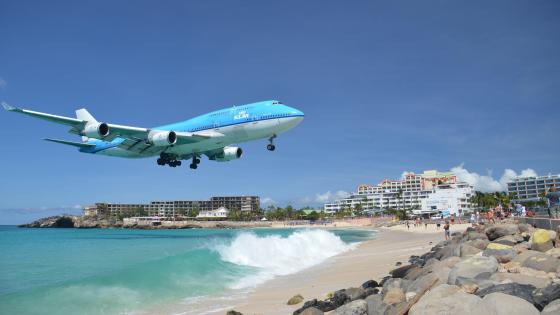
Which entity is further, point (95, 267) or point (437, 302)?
point (95, 267)

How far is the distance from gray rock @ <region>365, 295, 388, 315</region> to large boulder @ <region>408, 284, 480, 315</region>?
1625mm

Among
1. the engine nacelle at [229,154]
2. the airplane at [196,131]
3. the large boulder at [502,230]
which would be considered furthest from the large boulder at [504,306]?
the engine nacelle at [229,154]

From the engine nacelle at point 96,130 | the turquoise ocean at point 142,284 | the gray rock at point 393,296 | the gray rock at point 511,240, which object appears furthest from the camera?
the engine nacelle at point 96,130

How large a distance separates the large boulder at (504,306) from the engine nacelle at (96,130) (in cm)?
2951

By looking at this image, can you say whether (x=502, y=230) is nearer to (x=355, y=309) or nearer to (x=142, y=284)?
(x=355, y=309)

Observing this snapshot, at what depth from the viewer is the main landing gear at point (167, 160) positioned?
37.8 metres

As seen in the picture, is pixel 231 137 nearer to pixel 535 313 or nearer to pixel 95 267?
pixel 95 267

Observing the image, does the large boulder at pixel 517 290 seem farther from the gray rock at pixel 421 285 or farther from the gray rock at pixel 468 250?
the gray rock at pixel 468 250

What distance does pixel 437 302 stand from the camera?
7988 millimetres

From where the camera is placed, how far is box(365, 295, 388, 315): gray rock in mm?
9875

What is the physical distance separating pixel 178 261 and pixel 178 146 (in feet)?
33.6

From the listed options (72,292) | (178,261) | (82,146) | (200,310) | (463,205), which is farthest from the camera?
(463,205)

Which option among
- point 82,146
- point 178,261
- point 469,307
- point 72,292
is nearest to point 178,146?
point 178,261

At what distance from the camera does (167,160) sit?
38219 mm
